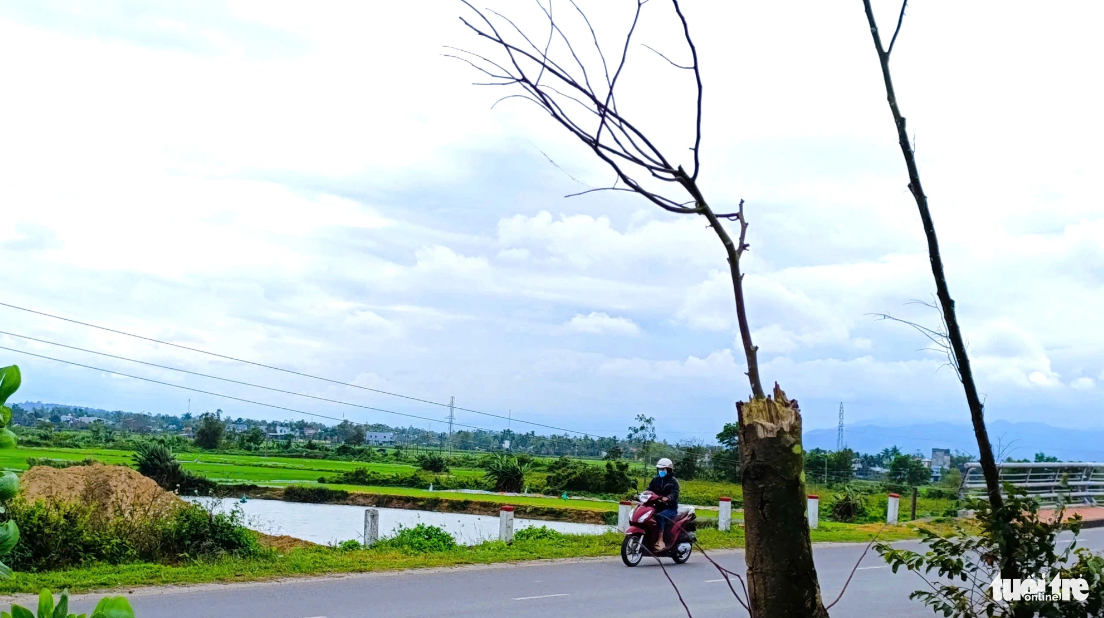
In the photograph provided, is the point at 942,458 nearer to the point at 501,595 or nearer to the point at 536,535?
the point at 501,595

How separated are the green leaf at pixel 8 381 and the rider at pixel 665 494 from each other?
12.0 meters

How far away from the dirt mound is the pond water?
210 centimetres

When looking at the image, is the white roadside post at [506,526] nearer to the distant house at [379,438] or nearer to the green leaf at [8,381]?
the green leaf at [8,381]

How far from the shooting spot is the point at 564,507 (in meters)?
29.1

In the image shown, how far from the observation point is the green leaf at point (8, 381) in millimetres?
1687

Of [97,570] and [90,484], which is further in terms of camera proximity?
[90,484]

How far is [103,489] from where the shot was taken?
608 inches

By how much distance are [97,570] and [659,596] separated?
647 cm

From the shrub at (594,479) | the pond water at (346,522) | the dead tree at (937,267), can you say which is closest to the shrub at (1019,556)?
the dead tree at (937,267)

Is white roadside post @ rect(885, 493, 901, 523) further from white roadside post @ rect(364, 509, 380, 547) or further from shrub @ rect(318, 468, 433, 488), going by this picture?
shrub @ rect(318, 468, 433, 488)

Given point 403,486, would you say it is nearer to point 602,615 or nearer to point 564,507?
point 564,507

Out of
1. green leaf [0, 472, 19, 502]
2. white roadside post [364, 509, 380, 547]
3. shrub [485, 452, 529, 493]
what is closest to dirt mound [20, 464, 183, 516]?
white roadside post [364, 509, 380, 547]

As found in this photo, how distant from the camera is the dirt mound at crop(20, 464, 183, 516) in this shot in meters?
13.6

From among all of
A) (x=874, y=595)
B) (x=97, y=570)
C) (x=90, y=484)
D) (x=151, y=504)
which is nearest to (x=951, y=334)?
(x=874, y=595)
